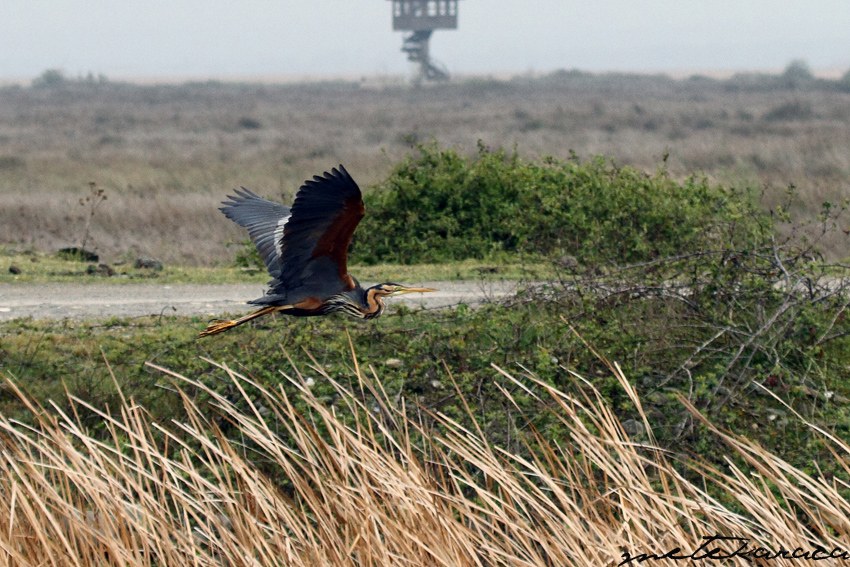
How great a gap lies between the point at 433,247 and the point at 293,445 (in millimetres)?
6052

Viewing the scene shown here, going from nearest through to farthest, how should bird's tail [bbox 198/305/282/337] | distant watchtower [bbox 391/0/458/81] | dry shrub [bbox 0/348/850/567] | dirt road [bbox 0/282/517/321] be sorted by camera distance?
dry shrub [bbox 0/348/850/567]
bird's tail [bbox 198/305/282/337]
dirt road [bbox 0/282/517/321]
distant watchtower [bbox 391/0/458/81]

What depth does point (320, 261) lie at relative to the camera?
4645 mm

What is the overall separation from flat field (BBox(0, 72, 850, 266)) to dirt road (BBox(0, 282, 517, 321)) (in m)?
1.82

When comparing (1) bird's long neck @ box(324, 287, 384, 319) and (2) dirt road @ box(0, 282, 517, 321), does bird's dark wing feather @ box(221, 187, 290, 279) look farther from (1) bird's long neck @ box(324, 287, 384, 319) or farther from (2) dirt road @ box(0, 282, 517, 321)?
(2) dirt road @ box(0, 282, 517, 321)

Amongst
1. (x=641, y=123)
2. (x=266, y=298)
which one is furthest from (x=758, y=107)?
(x=266, y=298)

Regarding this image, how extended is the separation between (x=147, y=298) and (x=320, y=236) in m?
6.32

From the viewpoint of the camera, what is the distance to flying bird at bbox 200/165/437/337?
4.43 meters

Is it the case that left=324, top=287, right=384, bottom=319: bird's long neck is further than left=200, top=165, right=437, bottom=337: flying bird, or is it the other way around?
left=324, top=287, right=384, bottom=319: bird's long neck

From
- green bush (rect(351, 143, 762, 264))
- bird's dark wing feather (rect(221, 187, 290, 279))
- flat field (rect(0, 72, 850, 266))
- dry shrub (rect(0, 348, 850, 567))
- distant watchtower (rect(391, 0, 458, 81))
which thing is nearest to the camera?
dry shrub (rect(0, 348, 850, 567))

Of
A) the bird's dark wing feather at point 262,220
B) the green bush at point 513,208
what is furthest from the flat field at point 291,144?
the bird's dark wing feather at point 262,220

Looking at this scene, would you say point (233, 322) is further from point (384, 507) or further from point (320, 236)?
point (384, 507)

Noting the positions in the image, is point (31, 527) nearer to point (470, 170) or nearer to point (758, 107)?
point (470, 170)

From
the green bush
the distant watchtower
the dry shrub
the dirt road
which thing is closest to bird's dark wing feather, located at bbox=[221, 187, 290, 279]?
the dry shrub

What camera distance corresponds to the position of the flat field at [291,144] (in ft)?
53.4
